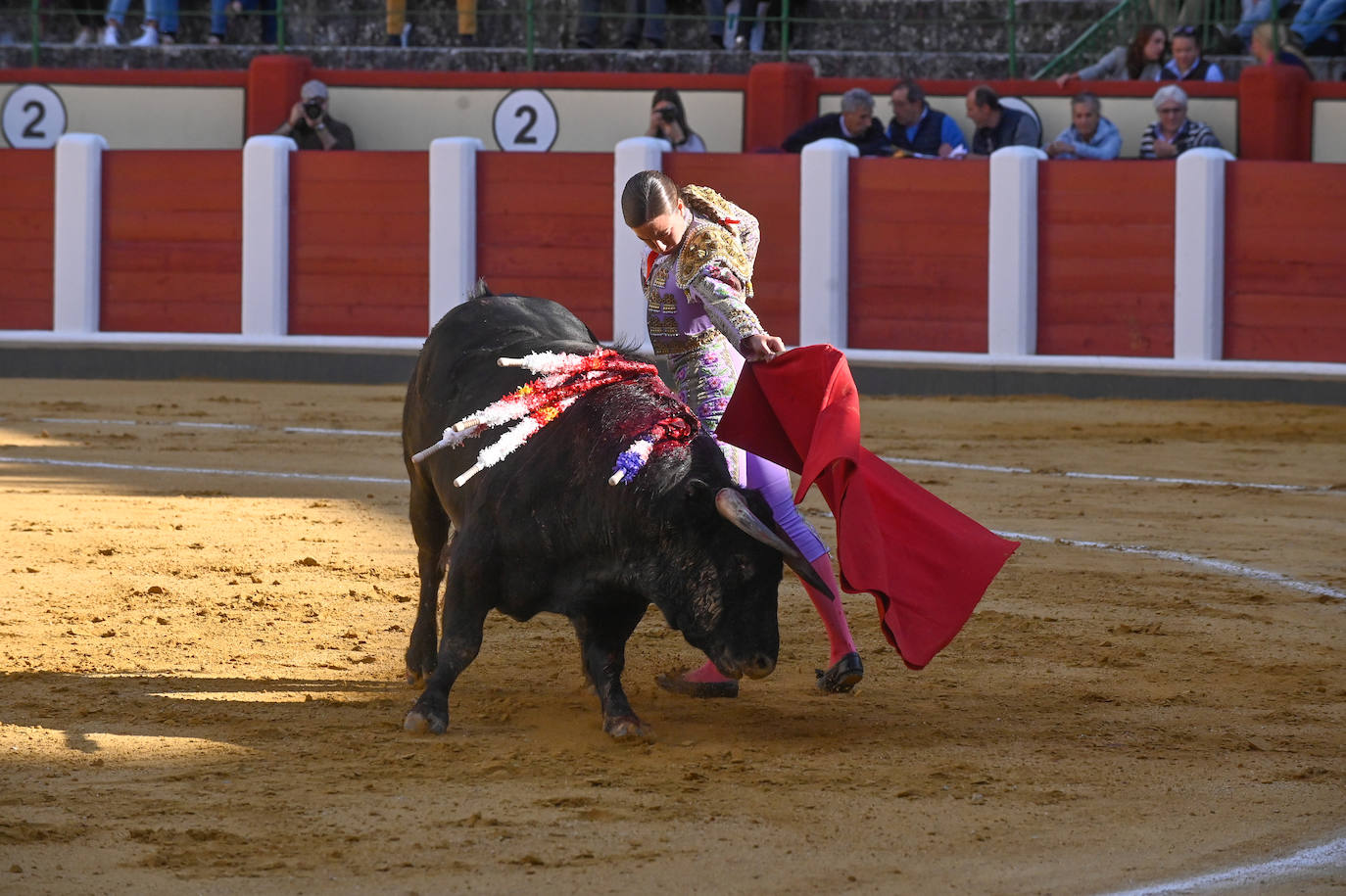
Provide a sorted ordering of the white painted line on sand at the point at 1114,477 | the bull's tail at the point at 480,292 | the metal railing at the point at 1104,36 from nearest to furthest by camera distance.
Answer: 1. the bull's tail at the point at 480,292
2. the white painted line on sand at the point at 1114,477
3. the metal railing at the point at 1104,36

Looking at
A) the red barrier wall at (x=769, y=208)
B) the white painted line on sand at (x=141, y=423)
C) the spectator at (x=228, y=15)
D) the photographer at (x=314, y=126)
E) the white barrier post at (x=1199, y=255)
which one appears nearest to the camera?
the white painted line on sand at (x=141, y=423)

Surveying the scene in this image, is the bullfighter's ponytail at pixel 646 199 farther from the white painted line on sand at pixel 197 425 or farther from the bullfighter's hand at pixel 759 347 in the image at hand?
the white painted line on sand at pixel 197 425

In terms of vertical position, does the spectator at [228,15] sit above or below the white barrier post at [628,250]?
above

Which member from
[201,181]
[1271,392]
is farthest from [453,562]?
[201,181]

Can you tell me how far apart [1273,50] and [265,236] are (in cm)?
538

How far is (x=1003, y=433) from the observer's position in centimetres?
Result: 821

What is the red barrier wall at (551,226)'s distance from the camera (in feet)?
33.4

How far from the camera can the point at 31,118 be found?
11.2 metres

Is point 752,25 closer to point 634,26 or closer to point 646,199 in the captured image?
point 634,26

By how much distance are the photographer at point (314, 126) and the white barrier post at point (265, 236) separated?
0.47ft

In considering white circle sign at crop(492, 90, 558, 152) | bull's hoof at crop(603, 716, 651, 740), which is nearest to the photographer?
white circle sign at crop(492, 90, 558, 152)

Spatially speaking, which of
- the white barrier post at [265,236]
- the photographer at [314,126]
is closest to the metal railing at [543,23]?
the photographer at [314,126]

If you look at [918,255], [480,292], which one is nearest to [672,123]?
[918,255]

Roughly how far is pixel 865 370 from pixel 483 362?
20.9ft
